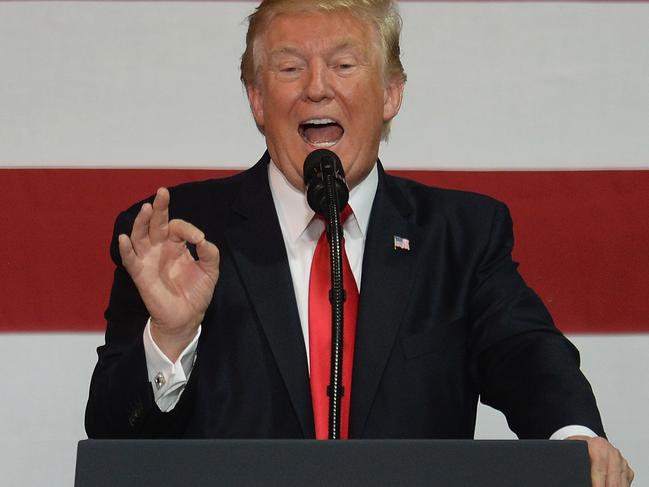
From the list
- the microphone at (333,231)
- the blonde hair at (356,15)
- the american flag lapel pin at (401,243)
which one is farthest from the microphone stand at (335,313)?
the blonde hair at (356,15)

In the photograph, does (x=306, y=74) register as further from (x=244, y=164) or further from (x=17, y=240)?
(x=17, y=240)

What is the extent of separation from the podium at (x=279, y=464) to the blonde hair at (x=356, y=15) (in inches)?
34.8

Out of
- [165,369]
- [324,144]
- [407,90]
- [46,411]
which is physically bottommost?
[46,411]

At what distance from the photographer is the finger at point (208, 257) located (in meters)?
1.22

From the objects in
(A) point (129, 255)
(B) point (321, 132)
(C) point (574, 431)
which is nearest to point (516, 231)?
(B) point (321, 132)

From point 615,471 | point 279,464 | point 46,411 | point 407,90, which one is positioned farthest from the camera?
point 407,90

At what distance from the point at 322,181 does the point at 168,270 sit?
201 millimetres

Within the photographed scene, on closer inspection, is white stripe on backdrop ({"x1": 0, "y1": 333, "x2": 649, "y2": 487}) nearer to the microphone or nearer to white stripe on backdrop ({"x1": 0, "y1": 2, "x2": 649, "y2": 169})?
white stripe on backdrop ({"x1": 0, "y1": 2, "x2": 649, "y2": 169})

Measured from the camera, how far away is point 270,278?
1562 mm

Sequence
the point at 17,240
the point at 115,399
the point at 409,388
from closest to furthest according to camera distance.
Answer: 1. the point at 115,399
2. the point at 409,388
3. the point at 17,240

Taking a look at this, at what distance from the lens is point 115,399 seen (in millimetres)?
1352

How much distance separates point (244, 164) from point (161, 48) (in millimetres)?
269

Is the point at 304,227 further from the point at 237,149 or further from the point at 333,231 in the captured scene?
the point at 237,149

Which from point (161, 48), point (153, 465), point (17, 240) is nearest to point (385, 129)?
point (161, 48)
